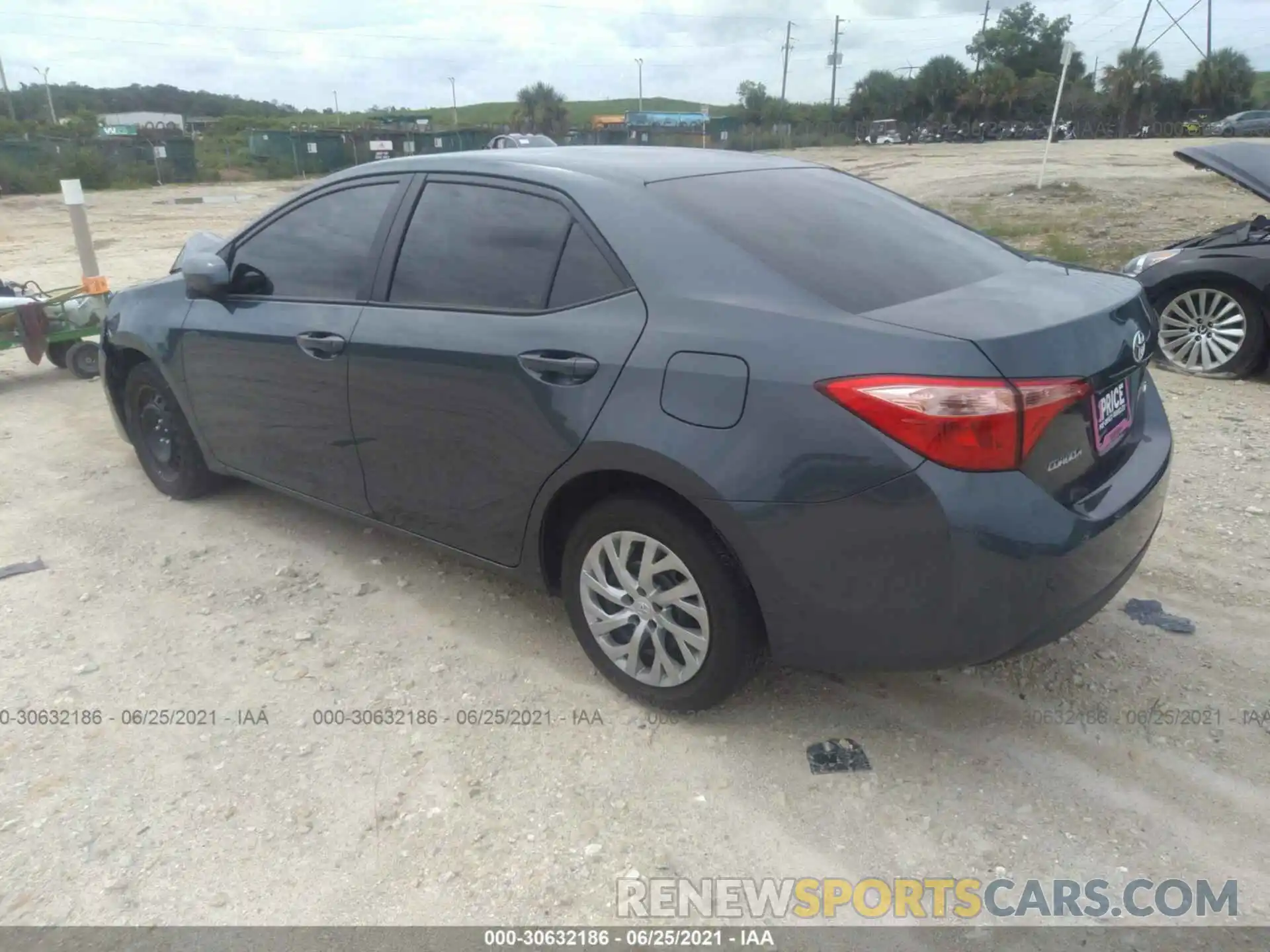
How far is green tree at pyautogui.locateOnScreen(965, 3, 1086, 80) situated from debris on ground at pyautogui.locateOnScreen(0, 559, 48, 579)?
84.1 metres

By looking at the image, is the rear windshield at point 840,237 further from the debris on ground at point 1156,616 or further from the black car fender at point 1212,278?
the black car fender at point 1212,278

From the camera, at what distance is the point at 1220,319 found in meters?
6.37

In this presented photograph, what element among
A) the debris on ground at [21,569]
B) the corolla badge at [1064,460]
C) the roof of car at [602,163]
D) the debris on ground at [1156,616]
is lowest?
the debris on ground at [21,569]

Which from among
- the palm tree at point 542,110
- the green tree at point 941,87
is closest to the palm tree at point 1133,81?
the green tree at point 941,87

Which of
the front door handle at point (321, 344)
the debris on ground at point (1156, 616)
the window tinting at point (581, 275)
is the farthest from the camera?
the front door handle at point (321, 344)

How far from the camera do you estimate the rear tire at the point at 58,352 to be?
7.53 metres

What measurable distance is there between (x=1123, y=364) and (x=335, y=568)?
122 inches

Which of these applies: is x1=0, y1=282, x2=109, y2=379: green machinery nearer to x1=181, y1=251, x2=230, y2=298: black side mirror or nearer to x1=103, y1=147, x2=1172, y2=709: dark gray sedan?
x1=181, y1=251, x2=230, y2=298: black side mirror

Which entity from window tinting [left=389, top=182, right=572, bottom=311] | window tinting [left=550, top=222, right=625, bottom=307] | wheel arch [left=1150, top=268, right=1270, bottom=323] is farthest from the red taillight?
wheel arch [left=1150, top=268, right=1270, bottom=323]

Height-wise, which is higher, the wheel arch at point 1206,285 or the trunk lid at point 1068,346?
the trunk lid at point 1068,346

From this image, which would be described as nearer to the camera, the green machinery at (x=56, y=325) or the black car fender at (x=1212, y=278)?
the black car fender at (x=1212, y=278)

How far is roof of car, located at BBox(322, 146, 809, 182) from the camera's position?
10.2 ft

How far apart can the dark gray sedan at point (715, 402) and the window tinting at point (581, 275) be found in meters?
0.01

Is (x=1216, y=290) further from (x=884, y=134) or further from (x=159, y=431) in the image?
(x=884, y=134)
